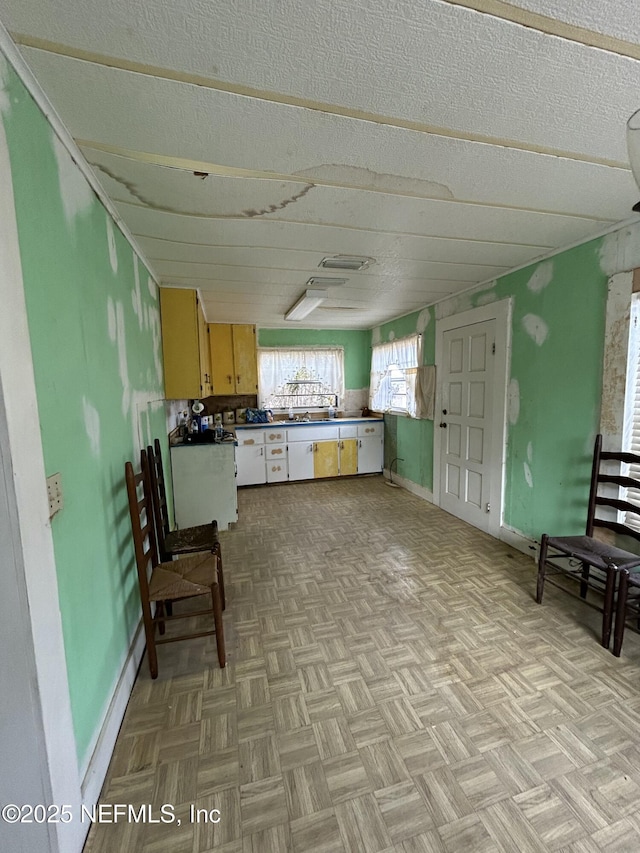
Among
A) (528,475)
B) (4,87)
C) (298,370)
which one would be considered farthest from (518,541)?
(298,370)

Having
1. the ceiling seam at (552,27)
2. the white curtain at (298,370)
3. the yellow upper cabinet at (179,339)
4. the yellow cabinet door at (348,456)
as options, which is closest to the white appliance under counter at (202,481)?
the yellow upper cabinet at (179,339)

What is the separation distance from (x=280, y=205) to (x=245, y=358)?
3.04 m

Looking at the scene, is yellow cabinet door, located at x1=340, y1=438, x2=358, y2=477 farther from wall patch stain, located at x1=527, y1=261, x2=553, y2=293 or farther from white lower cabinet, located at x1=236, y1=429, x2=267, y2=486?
wall patch stain, located at x1=527, y1=261, x2=553, y2=293

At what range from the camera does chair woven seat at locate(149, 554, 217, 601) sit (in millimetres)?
1666

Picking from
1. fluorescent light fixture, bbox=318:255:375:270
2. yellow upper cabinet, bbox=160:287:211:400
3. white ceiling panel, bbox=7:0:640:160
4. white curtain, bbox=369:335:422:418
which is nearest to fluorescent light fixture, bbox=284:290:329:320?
fluorescent light fixture, bbox=318:255:375:270

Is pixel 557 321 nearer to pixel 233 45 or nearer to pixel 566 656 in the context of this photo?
pixel 566 656

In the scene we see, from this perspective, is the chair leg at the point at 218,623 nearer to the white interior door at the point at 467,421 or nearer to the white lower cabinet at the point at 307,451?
the white interior door at the point at 467,421

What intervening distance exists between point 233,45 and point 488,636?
8.64ft

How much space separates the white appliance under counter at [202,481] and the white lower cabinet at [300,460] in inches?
64.3

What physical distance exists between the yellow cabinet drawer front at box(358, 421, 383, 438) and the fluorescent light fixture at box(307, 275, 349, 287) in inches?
95.4

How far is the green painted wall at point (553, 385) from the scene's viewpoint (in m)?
2.25

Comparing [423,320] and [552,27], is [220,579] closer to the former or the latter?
[552,27]

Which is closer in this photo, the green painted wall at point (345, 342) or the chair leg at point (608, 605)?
the chair leg at point (608, 605)

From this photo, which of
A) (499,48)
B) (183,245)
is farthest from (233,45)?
(183,245)
